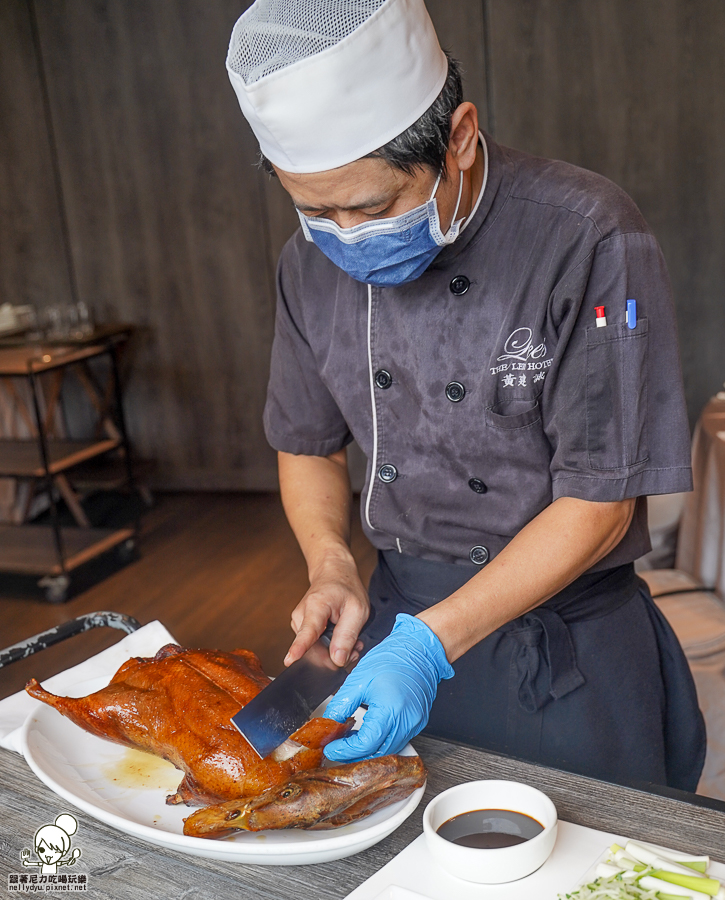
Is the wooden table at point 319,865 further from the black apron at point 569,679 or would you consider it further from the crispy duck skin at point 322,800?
the black apron at point 569,679

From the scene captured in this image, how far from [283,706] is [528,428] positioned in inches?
18.2

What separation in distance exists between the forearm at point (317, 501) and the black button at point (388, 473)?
4.7 inches

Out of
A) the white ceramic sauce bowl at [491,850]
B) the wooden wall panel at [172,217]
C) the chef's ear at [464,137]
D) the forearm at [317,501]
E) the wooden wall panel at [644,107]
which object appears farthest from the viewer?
the wooden wall panel at [172,217]

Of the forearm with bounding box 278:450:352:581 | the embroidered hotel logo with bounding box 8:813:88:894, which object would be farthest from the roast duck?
the forearm with bounding box 278:450:352:581

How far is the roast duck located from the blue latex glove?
23 millimetres

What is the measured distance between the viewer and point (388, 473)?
1244mm

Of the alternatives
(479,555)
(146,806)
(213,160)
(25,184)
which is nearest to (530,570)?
(479,555)

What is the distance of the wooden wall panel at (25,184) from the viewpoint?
15.1 ft

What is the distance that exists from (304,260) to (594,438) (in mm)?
517

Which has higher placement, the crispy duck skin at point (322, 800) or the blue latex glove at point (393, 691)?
the blue latex glove at point (393, 691)

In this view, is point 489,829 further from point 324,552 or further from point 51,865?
point 324,552

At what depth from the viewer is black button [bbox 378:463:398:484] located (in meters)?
1.24

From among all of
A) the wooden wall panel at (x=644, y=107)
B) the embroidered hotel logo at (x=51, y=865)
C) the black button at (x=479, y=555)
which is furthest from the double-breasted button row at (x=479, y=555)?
the wooden wall panel at (x=644, y=107)

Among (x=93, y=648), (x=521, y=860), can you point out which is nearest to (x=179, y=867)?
(x=521, y=860)
